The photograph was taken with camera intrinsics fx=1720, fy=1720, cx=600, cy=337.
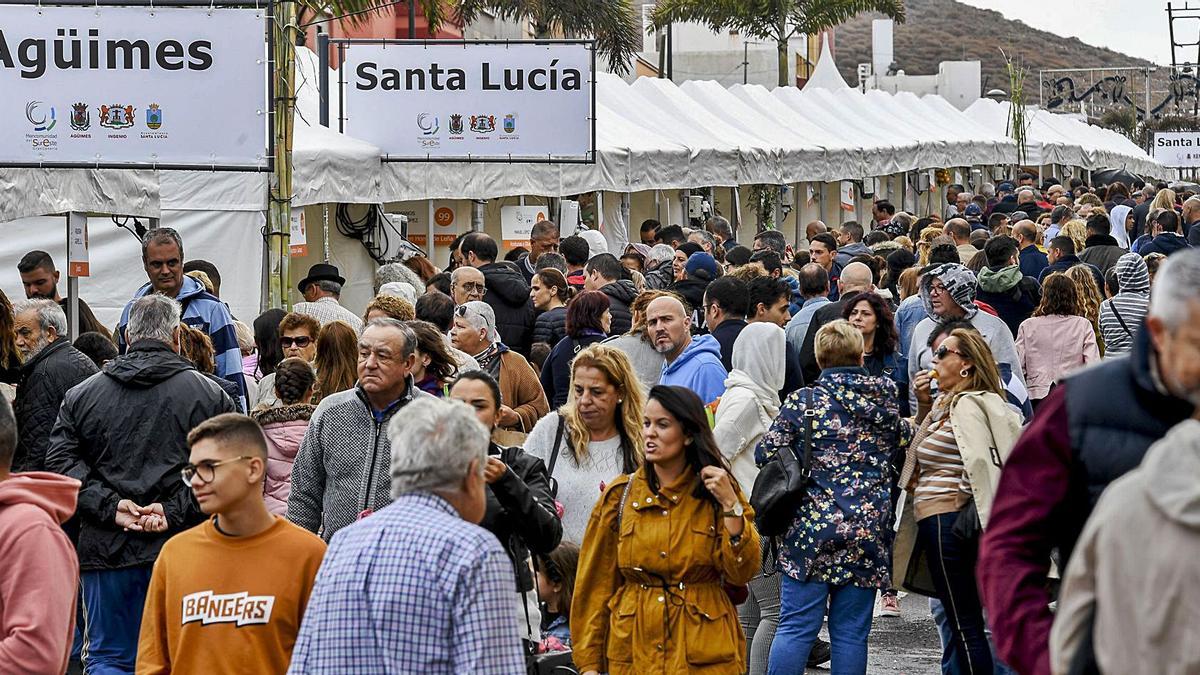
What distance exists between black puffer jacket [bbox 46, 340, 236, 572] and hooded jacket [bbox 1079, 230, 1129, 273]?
9895mm

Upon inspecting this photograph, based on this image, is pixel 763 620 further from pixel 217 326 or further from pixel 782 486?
pixel 217 326

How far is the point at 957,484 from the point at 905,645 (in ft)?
7.60

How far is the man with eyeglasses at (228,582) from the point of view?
14.6ft

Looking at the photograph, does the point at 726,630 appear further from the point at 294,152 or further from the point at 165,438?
the point at 294,152

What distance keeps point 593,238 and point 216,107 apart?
23.2 feet

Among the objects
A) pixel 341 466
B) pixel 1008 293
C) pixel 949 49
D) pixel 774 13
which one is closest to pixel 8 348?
pixel 341 466

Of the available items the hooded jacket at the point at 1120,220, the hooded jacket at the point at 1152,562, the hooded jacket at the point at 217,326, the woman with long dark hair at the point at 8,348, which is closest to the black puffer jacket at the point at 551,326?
the hooded jacket at the point at 217,326

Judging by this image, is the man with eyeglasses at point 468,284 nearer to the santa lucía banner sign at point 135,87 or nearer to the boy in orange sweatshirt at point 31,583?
the santa lucía banner sign at point 135,87

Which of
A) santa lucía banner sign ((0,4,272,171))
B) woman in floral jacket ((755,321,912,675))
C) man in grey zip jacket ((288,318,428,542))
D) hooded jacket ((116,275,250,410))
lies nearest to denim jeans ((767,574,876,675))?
woman in floral jacket ((755,321,912,675))

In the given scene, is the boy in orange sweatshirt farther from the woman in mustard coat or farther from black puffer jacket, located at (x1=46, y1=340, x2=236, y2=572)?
black puffer jacket, located at (x1=46, y1=340, x2=236, y2=572)

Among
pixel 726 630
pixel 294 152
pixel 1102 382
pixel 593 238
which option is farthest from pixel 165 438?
pixel 593 238

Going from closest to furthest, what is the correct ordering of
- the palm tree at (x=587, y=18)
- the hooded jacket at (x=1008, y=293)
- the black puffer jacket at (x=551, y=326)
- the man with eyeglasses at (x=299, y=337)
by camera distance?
the man with eyeglasses at (x=299, y=337) → the black puffer jacket at (x=551, y=326) → the hooded jacket at (x=1008, y=293) → the palm tree at (x=587, y=18)

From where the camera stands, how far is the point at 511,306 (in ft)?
35.8

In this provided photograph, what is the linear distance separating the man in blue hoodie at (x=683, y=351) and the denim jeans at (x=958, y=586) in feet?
4.15
